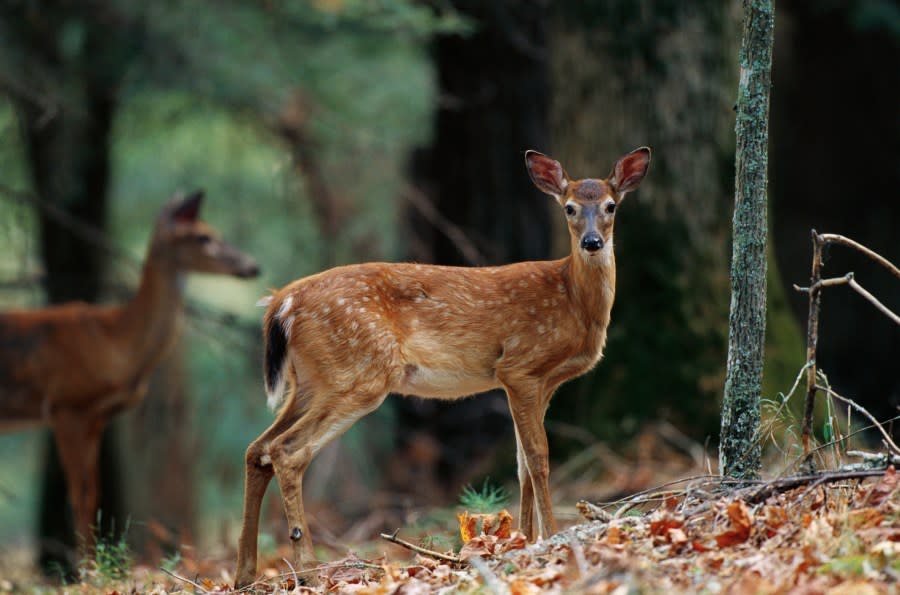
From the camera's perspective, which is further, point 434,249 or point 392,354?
point 434,249

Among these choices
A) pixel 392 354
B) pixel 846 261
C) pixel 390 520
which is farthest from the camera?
pixel 846 261

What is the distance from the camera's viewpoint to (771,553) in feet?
12.4

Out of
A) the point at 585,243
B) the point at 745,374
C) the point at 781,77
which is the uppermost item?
the point at 781,77

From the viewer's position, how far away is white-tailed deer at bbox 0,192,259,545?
9.39 m

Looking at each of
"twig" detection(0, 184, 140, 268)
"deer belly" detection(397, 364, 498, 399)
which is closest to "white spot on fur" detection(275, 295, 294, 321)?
"deer belly" detection(397, 364, 498, 399)

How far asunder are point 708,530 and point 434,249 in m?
6.57

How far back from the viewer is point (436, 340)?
18.1ft

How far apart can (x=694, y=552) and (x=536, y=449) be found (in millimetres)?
1519

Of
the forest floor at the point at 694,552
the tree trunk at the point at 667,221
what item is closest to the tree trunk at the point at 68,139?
the tree trunk at the point at 667,221

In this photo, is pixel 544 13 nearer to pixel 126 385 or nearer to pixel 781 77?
pixel 781 77

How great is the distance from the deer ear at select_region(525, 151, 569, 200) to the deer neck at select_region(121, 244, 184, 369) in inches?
188

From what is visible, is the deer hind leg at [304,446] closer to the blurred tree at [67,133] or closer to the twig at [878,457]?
the twig at [878,457]

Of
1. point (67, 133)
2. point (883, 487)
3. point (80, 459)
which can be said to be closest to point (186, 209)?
point (67, 133)

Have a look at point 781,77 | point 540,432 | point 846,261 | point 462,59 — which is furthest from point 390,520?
point 781,77
